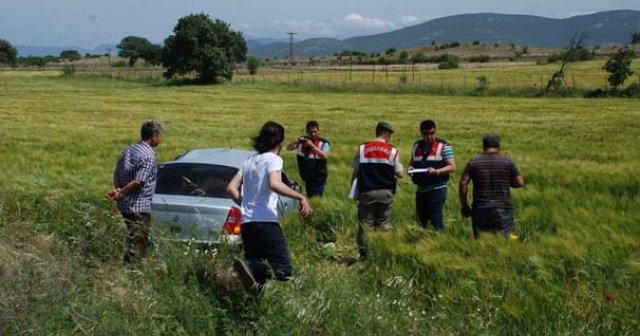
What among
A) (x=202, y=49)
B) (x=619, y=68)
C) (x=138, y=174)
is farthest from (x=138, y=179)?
(x=202, y=49)

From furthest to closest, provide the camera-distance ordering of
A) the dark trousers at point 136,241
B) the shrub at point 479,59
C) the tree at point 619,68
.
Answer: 1. the shrub at point 479,59
2. the tree at point 619,68
3. the dark trousers at point 136,241

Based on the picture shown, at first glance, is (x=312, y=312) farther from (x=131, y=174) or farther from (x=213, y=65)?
(x=213, y=65)

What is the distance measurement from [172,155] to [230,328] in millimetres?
13029

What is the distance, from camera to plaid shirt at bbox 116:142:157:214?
7359 millimetres

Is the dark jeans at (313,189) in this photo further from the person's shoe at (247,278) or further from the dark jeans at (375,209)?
the person's shoe at (247,278)

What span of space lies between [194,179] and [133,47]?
455 ft

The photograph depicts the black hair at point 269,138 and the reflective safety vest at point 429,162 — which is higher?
the black hair at point 269,138

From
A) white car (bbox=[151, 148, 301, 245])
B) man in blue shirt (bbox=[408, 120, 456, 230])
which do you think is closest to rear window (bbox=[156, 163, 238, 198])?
white car (bbox=[151, 148, 301, 245])

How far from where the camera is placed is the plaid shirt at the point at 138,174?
7.36 m

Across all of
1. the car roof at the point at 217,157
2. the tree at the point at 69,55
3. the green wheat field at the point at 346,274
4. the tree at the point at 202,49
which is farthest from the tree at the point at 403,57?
the car roof at the point at 217,157

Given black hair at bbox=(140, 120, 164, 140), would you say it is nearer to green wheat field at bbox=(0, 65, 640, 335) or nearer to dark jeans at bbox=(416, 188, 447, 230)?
green wheat field at bbox=(0, 65, 640, 335)

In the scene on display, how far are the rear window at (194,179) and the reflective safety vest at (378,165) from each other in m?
1.59

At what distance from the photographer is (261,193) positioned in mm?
5512

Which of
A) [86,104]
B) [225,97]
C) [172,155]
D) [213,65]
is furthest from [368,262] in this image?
[213,65]
